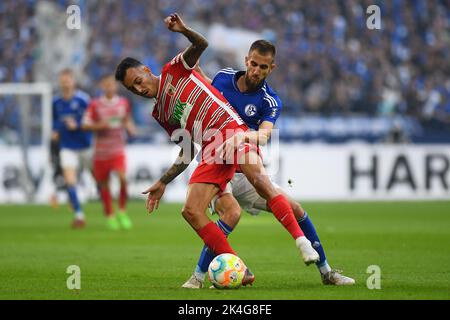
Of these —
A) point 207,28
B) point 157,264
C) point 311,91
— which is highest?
point 207,28

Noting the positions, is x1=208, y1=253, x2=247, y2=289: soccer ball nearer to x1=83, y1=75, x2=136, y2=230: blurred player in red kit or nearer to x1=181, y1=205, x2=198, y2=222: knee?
x1=181, y1=205, x2=198, y2=222: knee

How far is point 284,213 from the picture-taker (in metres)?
7.59

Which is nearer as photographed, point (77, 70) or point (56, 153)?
point (56, 153)

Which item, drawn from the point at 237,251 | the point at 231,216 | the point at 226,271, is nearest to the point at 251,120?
the point at 231,216

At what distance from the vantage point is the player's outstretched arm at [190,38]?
7441 millimetres

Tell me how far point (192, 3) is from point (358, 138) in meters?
6.87

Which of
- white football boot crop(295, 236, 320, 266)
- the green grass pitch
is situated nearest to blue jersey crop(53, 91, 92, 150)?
the green grass pitch

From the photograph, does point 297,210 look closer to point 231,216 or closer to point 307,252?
point 231,216

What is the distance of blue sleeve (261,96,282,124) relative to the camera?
810 centimetres

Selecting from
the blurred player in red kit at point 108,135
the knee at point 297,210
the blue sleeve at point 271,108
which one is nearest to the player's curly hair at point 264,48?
the blue sleeve at point 271,108

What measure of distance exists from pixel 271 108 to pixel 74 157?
30.3ft

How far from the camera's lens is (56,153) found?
22.6m
